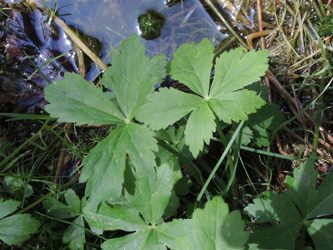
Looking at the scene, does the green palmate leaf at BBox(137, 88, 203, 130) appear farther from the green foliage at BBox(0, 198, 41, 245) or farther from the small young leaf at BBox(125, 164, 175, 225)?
the green foliage at BBox(0, 198, 41, 245)

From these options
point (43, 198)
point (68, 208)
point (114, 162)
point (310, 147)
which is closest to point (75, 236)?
point (68, 208)

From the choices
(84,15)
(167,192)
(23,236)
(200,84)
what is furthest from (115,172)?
(84,15)

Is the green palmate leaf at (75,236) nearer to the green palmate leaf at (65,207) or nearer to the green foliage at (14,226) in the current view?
the green palmate leaf at (65,207)

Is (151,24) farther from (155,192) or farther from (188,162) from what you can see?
(155,192)

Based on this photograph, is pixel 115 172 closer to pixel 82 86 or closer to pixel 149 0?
pixel 82 86

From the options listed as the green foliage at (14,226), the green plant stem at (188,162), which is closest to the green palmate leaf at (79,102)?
the green plant stem at (188,162)
